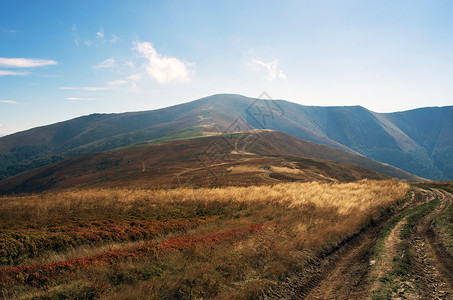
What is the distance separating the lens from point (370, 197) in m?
19.0

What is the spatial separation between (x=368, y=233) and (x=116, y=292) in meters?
12.1

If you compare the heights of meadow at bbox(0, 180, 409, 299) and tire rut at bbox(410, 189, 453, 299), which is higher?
meadow at bbox(0, 180, 409, 299)

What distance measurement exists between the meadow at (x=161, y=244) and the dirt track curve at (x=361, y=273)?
467 millimetres

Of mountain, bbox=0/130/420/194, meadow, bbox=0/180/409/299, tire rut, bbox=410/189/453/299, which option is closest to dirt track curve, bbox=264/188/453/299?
tire rut, bbox=410/189/453/299

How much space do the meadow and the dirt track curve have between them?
47 centimetres

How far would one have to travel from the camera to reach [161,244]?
8.73 m

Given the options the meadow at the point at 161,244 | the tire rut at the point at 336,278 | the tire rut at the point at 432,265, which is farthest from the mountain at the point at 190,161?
the tire rut at the point at 336,278

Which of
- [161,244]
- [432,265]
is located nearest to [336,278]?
[432,265]

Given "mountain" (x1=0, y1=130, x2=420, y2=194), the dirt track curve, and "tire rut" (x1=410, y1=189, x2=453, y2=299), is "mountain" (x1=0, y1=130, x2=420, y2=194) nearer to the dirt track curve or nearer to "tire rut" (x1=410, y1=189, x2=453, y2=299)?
"tire rut" (x1=410, y1=189, x2=453, y2=299)

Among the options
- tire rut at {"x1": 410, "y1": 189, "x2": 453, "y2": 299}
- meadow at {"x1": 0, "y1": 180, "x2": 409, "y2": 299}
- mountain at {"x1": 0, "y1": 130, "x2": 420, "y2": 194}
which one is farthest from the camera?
mountain at {"x1": 0, "y1": 130, "x2": 420, "y2": 194}

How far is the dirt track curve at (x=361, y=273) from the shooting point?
21.7 ft

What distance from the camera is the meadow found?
20.5 ft

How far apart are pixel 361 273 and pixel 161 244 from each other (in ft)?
23.8

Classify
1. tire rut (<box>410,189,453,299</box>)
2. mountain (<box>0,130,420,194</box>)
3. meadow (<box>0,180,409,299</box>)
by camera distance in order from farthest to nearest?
mountain (<box>0,130,420,194</box>) < tire rut (<box>410,189,453,299</box>) < meadow (<box>0,180,409,299</box>)
